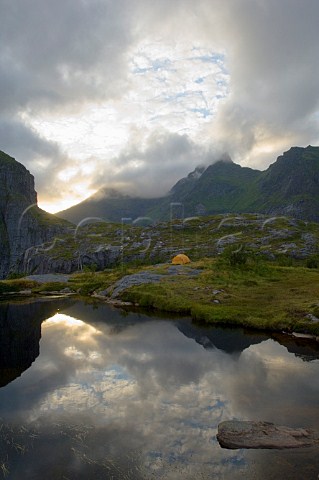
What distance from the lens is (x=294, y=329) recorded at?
155 feet

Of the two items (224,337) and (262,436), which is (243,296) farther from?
(262,436)

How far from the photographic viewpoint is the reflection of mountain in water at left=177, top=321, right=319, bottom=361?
1618 inches

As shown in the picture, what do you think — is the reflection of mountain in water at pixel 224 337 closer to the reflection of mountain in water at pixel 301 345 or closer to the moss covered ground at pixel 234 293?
the reflection of mountain in water at pixel 301 345

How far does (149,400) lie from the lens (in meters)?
29.6

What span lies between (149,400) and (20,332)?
109ft

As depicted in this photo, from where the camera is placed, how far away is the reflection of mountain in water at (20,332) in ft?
129

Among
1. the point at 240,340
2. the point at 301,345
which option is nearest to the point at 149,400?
the point at 240,340

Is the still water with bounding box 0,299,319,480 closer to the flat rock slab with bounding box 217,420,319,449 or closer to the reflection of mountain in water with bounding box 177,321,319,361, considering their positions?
the reflection of mountain in water with bounding box 177,321,319,361

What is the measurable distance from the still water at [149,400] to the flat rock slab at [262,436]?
0.51 meters

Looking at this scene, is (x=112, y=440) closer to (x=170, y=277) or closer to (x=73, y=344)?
(x=73, y=344)

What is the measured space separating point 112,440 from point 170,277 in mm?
64811

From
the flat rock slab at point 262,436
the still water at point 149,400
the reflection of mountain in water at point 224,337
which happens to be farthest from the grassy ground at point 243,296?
the flat rock slab at point 262,436

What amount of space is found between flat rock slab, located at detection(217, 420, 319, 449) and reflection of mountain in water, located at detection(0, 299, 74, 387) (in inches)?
855

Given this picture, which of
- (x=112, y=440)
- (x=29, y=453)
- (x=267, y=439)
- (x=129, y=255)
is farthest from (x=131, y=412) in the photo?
(x=129, y=255)
